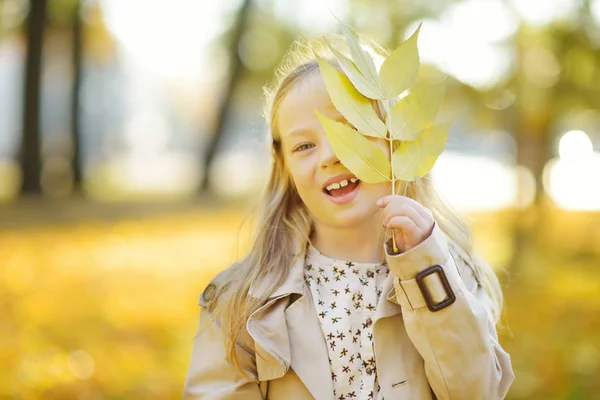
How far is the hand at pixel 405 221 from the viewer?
5.81 feet

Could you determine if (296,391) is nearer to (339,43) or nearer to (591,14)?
(339,43)

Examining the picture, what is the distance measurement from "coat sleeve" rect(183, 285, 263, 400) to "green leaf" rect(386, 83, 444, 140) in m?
0.77

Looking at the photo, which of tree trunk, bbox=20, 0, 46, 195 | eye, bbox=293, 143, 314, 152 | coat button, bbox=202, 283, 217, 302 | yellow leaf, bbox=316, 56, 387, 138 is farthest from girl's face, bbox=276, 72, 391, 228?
tree trunk, bbox=20, 0, 46, 195

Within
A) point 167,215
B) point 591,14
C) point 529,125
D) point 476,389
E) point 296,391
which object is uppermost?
point 167,215

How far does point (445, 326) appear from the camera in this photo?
1.80 meters

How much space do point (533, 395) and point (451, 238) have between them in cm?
227

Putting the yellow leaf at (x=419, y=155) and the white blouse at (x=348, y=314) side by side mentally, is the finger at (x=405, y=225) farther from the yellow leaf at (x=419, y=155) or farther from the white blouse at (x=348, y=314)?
the white blouse at (x=348, y=314)

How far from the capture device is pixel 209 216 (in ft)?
45.5

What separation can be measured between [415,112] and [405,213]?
0.27 m

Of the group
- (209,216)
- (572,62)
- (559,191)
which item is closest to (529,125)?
(572,62)

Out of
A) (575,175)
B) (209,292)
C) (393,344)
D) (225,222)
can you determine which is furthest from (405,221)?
(575,175)

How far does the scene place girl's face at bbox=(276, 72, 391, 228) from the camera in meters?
1.98

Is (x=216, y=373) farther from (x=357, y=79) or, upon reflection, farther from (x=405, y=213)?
(x=357, y=79)

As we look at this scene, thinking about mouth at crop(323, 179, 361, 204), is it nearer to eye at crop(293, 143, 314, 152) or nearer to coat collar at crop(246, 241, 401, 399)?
eye at crop(293, 143, 314, 152)
